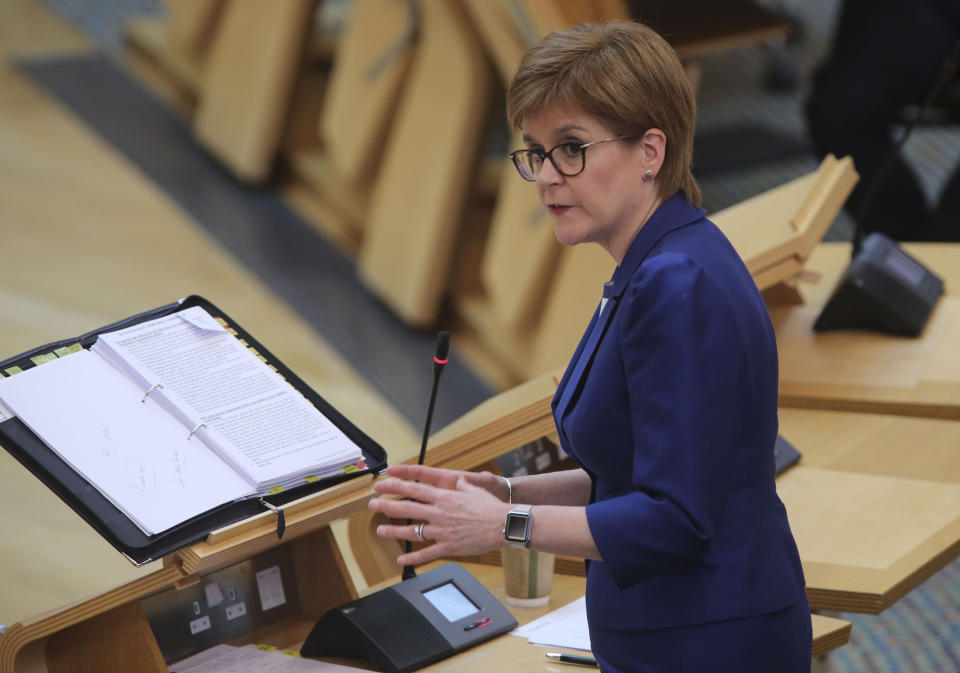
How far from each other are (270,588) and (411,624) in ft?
0.93

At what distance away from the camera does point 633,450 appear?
1438 millimetres

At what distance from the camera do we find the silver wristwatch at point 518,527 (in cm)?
141

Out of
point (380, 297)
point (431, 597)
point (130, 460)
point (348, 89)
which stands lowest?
point (380, 297)

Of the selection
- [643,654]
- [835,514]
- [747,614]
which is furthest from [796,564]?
[835,514]

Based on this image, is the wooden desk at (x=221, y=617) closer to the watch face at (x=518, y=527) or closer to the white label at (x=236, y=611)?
the white label at (x=236, y=611)

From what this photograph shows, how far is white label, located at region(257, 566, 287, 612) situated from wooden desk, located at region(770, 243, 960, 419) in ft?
3.97

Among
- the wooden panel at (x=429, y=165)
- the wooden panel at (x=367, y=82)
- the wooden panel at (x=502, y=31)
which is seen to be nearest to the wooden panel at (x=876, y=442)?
the wooden panel at (x=502, y=31)

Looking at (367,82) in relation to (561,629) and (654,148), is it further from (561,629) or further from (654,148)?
(654,148)

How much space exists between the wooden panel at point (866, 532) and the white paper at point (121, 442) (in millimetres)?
946

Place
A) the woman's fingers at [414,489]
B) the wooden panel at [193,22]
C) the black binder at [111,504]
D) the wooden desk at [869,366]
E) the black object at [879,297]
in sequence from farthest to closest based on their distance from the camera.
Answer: the wooden panel at [193,22] → the black object at [879,297] → the wooden desk at [869,366] → the black binder at [111,504] → the woman's fingers at [414,489]

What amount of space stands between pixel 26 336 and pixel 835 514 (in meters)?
3.12

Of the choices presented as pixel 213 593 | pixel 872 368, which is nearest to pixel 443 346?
pixel 213 593

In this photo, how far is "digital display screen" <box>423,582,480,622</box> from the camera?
73.7 inches

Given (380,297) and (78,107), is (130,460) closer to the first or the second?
(380,297)
